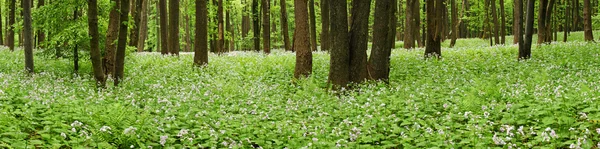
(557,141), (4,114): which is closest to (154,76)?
(4,114)

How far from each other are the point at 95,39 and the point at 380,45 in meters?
7.53

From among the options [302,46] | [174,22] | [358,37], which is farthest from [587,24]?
[174,22]

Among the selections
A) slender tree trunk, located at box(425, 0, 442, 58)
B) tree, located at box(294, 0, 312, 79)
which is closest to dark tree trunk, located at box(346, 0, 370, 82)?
tree, located at box(294, 0, 312, 79)

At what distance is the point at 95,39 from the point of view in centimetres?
1068

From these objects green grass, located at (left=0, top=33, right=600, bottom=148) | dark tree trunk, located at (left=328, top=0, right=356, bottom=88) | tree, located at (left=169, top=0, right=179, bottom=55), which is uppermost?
tree, located at (left=169, top=0, right=179, bottom=55)

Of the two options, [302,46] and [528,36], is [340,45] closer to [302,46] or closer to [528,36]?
[302,46]

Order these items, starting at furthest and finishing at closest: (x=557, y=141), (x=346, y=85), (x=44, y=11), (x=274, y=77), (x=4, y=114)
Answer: (x=274, y=77)
(x=44, y=11)
(x=346, y=85)
(x=4, y=114)
(x=557, y=141)

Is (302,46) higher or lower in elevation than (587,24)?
lower

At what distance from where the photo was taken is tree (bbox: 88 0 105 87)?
10234 millimetres

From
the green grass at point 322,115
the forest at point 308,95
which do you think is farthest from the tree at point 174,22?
the green grass at point 322,115

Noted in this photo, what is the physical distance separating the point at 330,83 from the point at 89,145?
7112 mm

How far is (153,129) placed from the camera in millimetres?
6598

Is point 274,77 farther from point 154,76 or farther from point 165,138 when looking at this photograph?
point 165,138

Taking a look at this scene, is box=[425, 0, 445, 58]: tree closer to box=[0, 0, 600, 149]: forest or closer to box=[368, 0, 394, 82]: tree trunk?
box=[0, 0, 600, 149]: forest
